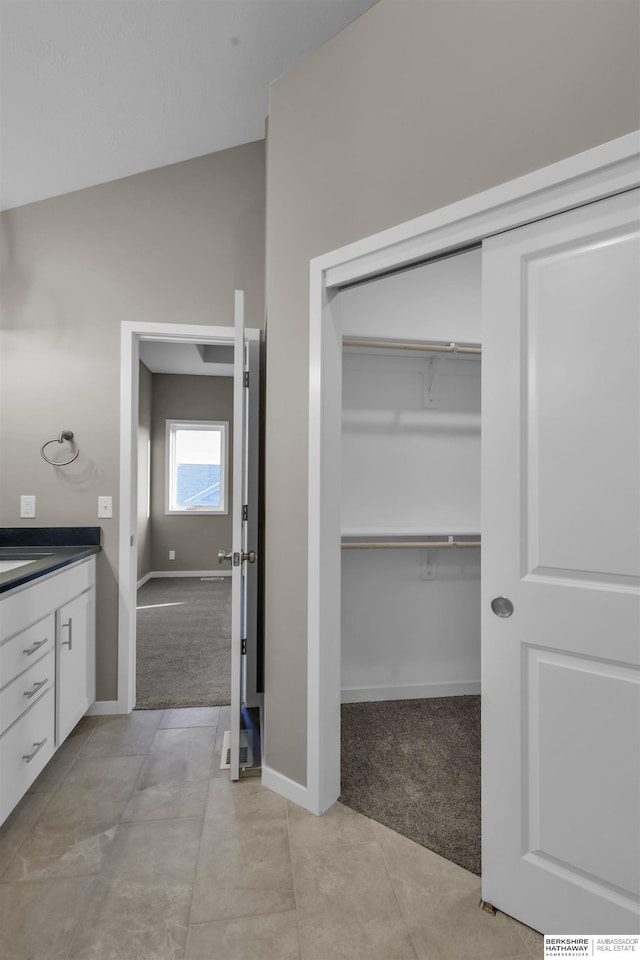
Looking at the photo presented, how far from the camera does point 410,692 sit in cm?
295

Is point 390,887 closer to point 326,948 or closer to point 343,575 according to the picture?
point 326,948

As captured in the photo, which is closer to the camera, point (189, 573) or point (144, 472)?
point (144, 472)

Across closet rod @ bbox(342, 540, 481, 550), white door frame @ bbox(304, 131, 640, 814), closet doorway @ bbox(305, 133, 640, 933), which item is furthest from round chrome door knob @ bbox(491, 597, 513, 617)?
closet rod @ bbox(342, 540, 481, 550)

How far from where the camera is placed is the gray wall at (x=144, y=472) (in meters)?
6.33

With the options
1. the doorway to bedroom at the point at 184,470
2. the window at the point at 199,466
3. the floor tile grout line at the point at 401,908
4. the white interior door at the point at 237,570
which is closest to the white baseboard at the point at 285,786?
the white interior door at the point at 237,570

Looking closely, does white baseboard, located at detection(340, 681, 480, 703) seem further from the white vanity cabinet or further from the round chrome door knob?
the round chrome door knob

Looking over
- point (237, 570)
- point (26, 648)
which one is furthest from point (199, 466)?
point (26, 648)

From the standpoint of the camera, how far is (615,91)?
124 cm

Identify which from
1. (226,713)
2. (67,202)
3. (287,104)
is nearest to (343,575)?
(226,713)

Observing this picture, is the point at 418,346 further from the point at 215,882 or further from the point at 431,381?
the point at 215,882

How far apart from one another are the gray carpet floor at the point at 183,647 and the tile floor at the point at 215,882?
32.1 inches

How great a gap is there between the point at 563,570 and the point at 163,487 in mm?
6245

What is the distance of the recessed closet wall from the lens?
9.43 ft

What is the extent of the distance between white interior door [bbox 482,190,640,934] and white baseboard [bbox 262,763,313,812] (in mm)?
726
